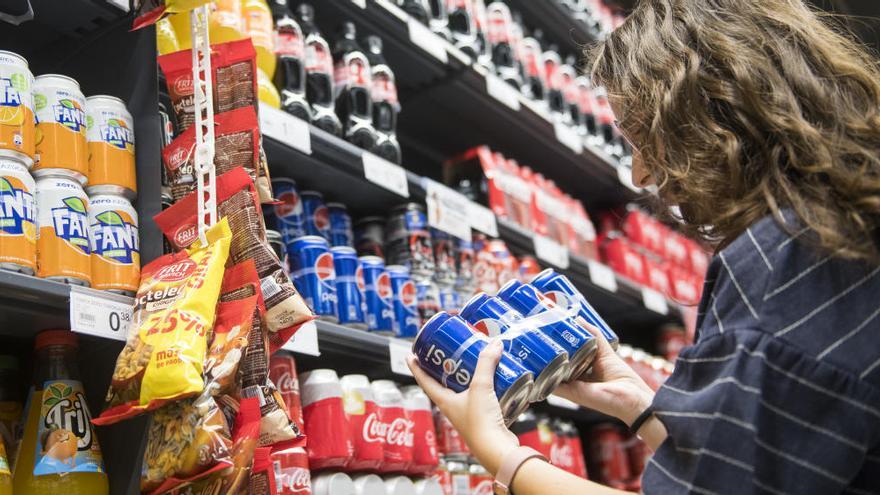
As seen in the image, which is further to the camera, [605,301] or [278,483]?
[605,301]

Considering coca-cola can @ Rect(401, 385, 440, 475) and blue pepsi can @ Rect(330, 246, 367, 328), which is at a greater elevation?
blue pepsi can @ Rect(330, 246, 367, 328)

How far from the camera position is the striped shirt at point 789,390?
85 cm

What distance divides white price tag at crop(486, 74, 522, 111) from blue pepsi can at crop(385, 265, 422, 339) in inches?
29.6

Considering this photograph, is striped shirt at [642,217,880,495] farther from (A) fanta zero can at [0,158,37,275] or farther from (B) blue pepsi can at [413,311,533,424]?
(A) fanta zero can at [0,158,37,275]

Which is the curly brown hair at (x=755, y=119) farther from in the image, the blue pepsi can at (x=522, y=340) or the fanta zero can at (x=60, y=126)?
the fanta zero can at (x=60, y=126)

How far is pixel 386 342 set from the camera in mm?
1944

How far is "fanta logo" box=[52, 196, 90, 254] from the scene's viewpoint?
132 cm

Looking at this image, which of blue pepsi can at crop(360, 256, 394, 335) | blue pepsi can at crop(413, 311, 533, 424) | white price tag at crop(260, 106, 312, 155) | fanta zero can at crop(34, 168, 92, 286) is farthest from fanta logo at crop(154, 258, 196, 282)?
blue pepsi can at crop(360, 256, 394, 335)

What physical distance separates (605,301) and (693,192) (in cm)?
232

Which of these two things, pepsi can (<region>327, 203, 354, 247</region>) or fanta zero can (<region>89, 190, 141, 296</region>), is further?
pepsi can (<region>327, 203, 354, 247</region>)

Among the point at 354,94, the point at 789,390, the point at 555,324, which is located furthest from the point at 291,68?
the point at 789,390

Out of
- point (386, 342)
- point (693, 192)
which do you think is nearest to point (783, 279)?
point (693, 192)

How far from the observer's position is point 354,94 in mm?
2191

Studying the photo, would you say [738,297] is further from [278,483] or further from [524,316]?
[278,483]
